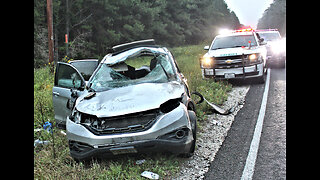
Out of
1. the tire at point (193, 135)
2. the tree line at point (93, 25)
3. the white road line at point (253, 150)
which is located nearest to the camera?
the white road line at point (253, 150)

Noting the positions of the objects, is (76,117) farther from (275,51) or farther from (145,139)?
(275,51)

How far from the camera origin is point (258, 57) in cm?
1021

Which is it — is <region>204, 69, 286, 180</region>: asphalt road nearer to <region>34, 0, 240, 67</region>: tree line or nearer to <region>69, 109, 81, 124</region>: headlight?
<region>69, 109, 81, 124</region>: headlight

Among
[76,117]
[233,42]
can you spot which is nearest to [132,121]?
[76,117]

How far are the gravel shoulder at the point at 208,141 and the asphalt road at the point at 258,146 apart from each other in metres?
0.10

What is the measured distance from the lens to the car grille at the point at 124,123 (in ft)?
12.9

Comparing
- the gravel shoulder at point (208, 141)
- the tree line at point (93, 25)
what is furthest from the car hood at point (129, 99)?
the tree line at point (93, 25)

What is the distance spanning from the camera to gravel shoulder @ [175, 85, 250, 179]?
13.2 ft

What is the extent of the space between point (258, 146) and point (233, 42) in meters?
7.20

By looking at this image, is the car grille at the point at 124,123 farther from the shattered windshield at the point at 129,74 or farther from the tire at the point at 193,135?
the shattered windshield at the point at 129,74

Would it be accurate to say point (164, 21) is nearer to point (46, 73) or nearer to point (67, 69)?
point (46, 73)

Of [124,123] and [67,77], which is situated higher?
[67,77]

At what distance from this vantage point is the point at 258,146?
4.79 meters
